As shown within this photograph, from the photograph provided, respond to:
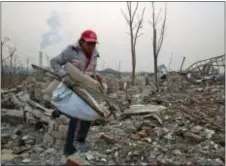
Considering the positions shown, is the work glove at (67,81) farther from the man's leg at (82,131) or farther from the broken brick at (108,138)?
the broken brick at (108,138)

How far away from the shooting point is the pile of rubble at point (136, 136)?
3.51 metres

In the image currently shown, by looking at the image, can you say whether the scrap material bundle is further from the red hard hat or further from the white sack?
the red hard hat

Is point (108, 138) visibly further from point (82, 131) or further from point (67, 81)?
point (67, 81)

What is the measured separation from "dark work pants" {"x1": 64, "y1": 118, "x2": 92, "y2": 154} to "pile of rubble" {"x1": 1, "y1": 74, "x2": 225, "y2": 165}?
11cm

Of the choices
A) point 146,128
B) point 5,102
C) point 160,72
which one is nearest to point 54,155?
point 146,128

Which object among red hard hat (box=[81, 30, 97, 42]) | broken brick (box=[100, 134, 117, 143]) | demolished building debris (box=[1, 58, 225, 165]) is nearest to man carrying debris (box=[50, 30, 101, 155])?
red hard hat (box=[81, 30, 97, 42])

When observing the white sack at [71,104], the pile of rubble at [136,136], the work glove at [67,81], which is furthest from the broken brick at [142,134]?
the work glove at [67,81]

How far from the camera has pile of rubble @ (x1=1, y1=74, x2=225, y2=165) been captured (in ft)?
11.5

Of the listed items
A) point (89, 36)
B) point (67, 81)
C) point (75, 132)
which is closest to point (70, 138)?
point (75, 132)

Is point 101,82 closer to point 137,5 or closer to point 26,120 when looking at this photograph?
point 26,120

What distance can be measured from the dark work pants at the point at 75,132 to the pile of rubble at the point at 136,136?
11 cm

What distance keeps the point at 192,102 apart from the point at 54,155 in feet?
9.13

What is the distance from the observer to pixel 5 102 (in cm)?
605

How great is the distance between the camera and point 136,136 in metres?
4.00
